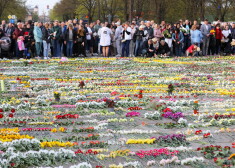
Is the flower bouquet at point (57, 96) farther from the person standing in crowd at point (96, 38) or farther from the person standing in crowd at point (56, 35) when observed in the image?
the person standing in crowd at point (96, 38)

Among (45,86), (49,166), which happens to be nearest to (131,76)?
(45,86)

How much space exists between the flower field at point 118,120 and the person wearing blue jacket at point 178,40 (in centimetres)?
911

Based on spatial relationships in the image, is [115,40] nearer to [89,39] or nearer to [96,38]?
[89,39]

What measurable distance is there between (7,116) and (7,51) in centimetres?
1687

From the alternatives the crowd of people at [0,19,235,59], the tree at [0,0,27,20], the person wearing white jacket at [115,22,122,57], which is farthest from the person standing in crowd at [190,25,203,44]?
the tree at [0,0,27,20]

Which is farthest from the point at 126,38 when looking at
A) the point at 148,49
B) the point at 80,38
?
the point at 80,38

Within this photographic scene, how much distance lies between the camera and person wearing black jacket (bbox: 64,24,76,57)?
27078 millimetres

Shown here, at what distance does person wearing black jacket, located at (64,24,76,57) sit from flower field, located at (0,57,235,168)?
762cm

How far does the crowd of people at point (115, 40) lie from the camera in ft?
87.4

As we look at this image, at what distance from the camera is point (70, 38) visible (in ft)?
89.3

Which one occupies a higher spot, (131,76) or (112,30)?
(112,30)

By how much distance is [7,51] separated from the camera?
27.0 m

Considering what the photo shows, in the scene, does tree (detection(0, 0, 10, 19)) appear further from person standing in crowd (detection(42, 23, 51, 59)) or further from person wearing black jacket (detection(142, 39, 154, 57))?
person wearing black jacket (detection(142, 39, 154, 57))

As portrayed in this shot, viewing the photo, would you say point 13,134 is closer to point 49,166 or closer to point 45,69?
point 49,166
